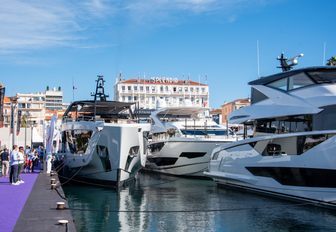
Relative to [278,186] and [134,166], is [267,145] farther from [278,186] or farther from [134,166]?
[134,166]

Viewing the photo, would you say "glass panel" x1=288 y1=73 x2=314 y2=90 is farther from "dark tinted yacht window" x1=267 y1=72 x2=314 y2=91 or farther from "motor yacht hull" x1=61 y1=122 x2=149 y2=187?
"motor yacht hull" x1=61 y1=122 x2=149 y2=187

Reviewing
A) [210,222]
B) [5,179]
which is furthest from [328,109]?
[5,179]

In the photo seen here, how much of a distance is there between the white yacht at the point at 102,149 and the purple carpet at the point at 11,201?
3539 millimetres

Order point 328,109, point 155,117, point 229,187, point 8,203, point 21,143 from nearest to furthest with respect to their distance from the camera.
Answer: point 8,203
point 328,109
point 229,187
point 155,117
point 21,143

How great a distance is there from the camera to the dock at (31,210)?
10.0m

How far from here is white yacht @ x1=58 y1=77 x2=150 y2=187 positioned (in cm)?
2178

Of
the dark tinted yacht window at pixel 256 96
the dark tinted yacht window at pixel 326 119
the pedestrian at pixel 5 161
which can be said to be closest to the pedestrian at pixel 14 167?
the pedestrian at pixel 5 161

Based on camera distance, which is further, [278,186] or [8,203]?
[278,186]

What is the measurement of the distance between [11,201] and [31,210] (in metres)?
2.11

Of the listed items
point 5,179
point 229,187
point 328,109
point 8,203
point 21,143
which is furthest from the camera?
point 21,143

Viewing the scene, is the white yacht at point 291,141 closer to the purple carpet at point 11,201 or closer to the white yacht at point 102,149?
the white yacht at point 102,149

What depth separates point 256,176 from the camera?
19344 millimetres

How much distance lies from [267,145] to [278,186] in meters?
1.62

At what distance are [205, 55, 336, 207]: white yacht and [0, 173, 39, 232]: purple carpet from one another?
A: 8.77m
